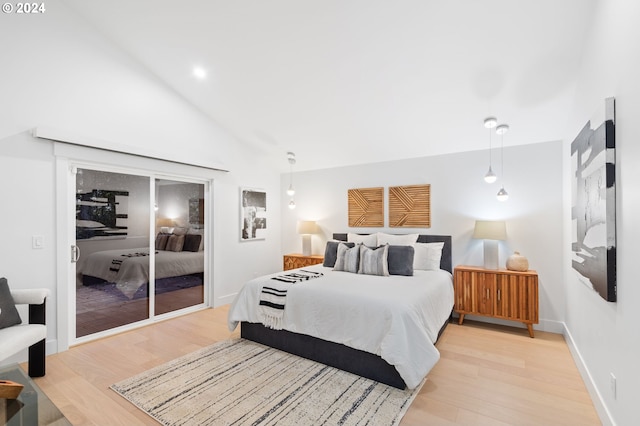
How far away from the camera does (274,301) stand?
10.2 feet

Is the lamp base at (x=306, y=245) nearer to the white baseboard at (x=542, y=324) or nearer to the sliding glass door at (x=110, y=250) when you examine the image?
the sliding glass door at (x=110, y=250)

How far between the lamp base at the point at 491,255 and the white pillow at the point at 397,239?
0.89 m

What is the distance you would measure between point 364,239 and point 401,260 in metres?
1.02

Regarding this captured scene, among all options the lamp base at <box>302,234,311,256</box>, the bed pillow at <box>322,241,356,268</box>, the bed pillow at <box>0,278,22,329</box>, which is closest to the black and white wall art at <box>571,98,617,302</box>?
the bed pillow at <box>322,241,356,268</box>

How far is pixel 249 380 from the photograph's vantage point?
8.38ft

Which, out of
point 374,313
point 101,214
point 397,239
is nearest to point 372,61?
point 374,313

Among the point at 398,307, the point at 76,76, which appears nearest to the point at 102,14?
the point at 76,76

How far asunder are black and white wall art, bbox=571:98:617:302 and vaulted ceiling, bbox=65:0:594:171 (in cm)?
79

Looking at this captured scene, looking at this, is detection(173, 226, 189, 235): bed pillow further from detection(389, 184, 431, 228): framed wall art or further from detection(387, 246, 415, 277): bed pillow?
detection(389, 184, 431, 228): framed wall art

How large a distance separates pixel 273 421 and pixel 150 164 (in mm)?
3308

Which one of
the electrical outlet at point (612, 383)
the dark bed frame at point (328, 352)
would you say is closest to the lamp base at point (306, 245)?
the dark bed frame at point (328, 352)

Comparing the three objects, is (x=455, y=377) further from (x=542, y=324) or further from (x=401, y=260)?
(x=542, y=324)

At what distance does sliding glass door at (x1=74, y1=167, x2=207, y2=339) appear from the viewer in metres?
3.44

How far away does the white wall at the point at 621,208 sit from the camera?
1487 mm
